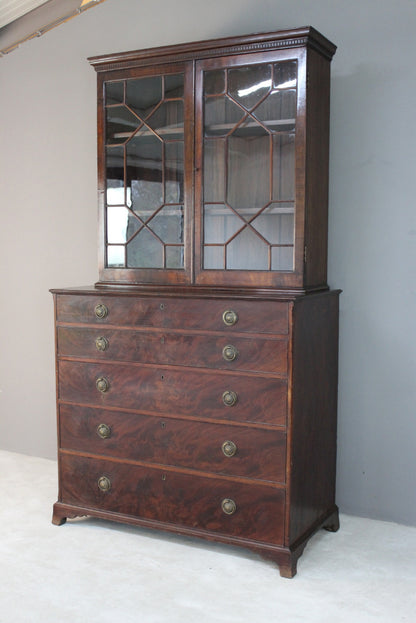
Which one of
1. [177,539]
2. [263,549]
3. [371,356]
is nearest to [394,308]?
[371,356]

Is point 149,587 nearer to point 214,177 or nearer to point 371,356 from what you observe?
point 371,356

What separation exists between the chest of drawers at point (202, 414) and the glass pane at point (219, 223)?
25 centimetres

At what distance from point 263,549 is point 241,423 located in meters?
0.44

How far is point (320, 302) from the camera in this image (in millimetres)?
2559

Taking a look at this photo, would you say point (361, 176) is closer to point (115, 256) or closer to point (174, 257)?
point (174, 257)

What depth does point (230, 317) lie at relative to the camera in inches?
94.8

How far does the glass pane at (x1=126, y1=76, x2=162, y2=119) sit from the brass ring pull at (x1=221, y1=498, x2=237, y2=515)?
4.82 ft

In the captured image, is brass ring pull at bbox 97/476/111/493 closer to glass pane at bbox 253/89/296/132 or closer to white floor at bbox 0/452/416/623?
white floor at bbox 0/452/416/623

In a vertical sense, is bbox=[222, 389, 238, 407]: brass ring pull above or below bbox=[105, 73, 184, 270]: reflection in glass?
below

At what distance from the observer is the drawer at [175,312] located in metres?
2.36

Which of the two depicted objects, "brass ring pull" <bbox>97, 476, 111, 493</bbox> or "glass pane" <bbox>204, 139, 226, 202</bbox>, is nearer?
"glass pane" <bbox>204, 139, 226, 202</bbox>

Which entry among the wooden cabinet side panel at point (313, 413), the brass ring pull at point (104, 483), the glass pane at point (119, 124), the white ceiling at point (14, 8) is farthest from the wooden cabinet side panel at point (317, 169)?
the white ceiling at point (14, 8)

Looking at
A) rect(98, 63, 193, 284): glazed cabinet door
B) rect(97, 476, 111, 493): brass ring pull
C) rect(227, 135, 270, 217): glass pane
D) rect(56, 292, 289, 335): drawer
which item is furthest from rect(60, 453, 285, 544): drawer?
rect(227, 135, 270, 217): glass pane

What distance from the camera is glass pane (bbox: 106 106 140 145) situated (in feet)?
8.79
